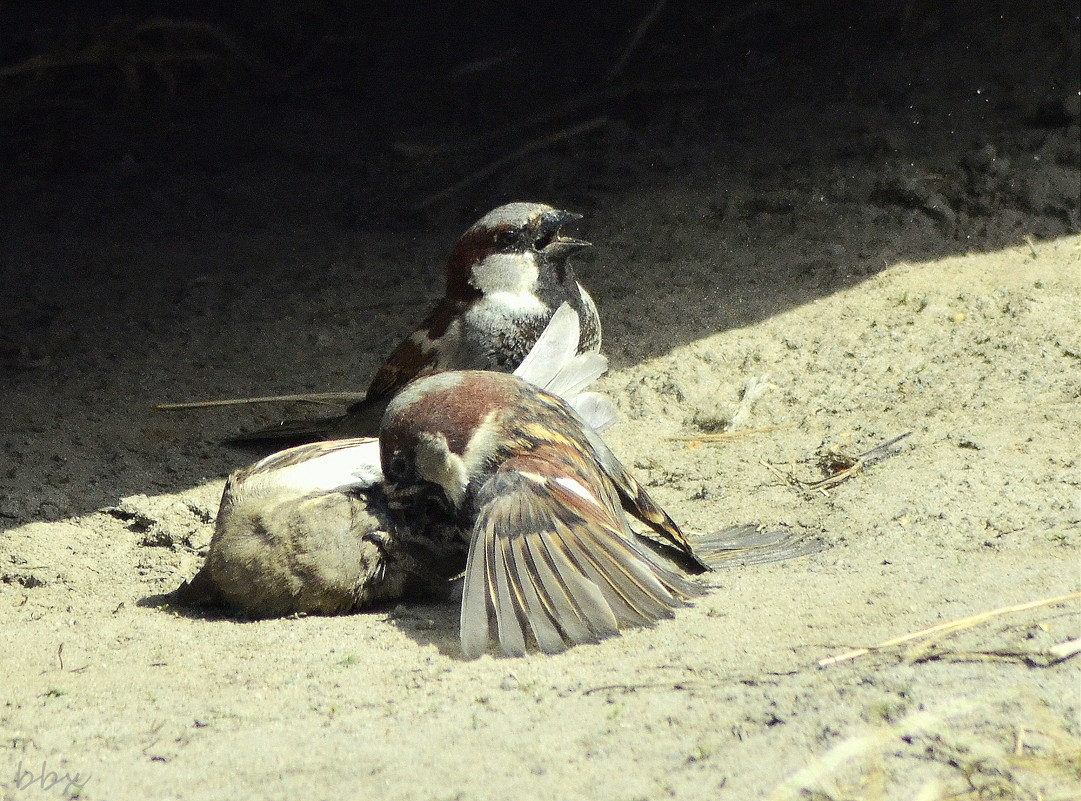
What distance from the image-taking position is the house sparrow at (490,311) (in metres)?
4.26

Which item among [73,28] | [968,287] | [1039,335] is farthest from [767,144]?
[73,28]

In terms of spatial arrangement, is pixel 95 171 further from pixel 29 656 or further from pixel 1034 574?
Result: pixel 1034 574

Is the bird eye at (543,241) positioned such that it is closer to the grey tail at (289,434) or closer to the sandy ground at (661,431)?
the sandy ground at (661,431)

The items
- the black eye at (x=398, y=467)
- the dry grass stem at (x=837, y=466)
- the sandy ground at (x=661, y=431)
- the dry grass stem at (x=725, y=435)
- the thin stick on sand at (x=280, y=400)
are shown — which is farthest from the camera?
the thin stick on sand at (x=280, y=400)

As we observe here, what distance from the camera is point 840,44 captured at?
6.29 meters

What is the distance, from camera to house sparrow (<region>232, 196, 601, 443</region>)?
14.0ft

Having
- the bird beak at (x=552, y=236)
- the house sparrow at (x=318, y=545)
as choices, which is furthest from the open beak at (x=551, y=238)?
the house sparrow at (x=318, y=545)

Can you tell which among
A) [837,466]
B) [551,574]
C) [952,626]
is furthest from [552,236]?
[952,626]

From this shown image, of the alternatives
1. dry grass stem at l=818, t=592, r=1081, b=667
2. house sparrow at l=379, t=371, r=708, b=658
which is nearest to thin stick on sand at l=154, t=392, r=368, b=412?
house sparrow at l=379, t=371, r=708, b=658

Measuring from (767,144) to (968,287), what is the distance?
56.9 inches

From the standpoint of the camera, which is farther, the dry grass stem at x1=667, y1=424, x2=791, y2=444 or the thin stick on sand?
the thin stick on sand

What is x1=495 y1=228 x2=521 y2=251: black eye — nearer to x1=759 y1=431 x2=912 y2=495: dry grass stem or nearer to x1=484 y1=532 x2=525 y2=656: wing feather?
x1=759 y1=431 x2=912 y2=495: dry grass stem

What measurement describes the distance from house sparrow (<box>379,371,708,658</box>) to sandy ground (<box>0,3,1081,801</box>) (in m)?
0.13
